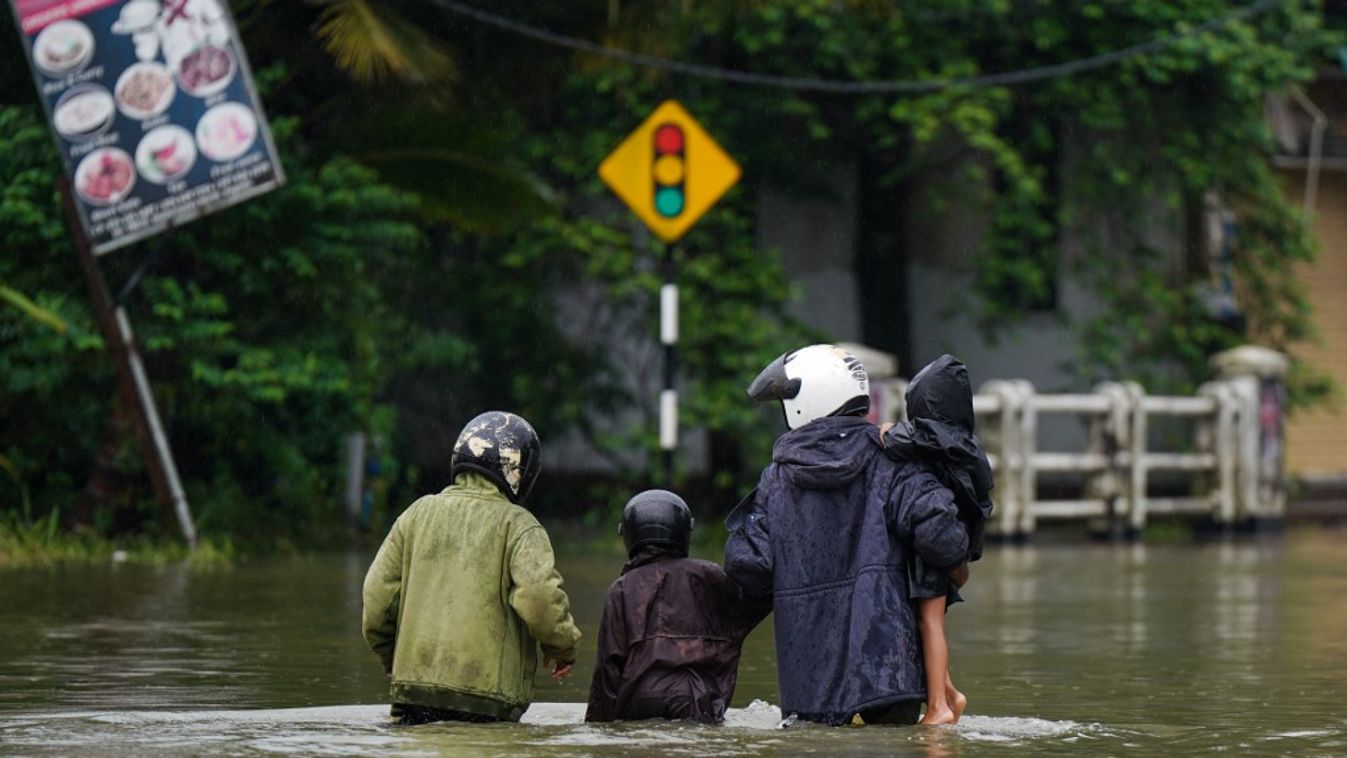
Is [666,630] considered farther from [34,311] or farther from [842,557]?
[34,311]

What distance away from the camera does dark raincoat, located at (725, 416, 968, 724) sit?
26.0 feet

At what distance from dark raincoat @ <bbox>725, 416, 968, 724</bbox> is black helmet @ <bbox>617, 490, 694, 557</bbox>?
0.72 ft

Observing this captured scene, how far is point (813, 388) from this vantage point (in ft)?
27.0

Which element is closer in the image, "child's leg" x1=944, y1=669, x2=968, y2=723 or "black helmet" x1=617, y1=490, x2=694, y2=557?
"child's leg" x1=944, y1=669, x2=968, y2=723

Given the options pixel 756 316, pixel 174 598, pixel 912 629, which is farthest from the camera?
pixel 756 316

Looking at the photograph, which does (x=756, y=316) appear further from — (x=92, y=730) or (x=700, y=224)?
(x=92, y=730)

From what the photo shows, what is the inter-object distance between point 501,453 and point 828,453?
3.25ft

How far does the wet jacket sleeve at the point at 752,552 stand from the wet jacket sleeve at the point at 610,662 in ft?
1.22

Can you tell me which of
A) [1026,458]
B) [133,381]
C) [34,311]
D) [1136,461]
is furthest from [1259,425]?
[34,311]

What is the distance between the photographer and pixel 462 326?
2383 cm

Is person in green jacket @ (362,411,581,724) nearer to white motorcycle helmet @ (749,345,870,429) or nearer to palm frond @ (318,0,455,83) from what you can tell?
white motorcycle helmet @ (749,345,870,429)

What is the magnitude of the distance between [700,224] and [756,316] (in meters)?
1.06

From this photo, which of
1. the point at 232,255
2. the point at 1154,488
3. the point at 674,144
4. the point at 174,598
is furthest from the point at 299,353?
the point at 1154,488

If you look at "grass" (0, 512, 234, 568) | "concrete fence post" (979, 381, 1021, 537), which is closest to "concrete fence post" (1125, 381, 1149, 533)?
"concrete fence post" (979, 381, 1021, 537)
